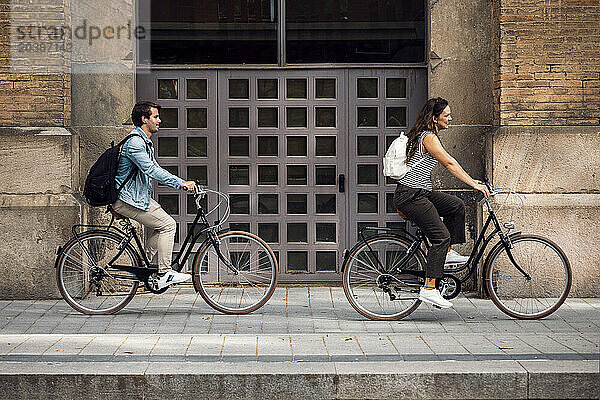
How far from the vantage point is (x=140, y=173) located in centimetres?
910

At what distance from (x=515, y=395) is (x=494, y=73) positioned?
481 centimetres

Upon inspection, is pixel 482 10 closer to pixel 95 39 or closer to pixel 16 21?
pixel 95 39

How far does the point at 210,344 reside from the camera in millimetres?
7719

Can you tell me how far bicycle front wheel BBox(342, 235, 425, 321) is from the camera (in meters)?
8.78

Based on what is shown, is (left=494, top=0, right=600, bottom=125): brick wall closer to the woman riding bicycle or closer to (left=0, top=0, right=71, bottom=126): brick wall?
the woman riding bicycle

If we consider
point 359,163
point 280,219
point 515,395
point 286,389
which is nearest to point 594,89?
point 359,163

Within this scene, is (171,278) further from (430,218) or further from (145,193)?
(430,218)

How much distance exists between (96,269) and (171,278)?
2.34 feet

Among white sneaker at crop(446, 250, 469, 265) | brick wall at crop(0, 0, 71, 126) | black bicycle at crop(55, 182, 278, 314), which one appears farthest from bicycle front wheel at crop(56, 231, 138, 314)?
white sneaker at crop(446, 250, 469, 265)

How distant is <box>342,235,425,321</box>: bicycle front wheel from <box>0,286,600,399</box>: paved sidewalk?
0.17 metres

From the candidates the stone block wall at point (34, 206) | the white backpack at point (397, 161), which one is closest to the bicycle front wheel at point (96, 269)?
the stone block wall at point (34, 206)

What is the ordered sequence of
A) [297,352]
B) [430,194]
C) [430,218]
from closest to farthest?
[297,352]
[430,218]
[430,194]

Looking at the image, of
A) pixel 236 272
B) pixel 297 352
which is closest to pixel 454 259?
pixel 236 272

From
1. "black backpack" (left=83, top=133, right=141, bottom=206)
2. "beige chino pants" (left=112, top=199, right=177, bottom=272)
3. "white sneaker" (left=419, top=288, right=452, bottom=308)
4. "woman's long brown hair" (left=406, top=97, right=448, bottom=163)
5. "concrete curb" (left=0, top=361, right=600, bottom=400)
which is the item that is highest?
"woman's long brown hair" (left=406, top=97, right=448, bottom=163)
